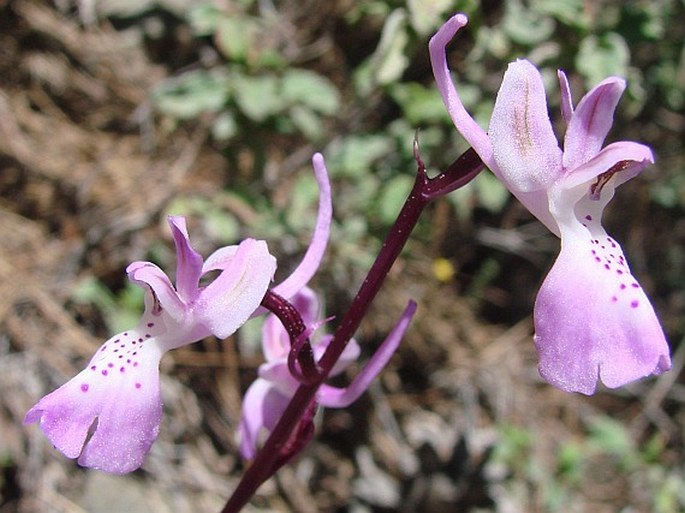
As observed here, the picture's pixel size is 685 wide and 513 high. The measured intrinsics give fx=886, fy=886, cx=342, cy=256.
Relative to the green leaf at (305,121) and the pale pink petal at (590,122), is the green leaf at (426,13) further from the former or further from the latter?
the pale pink petal at (590,122)

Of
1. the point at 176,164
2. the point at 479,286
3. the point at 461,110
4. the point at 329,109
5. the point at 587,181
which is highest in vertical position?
the point at 461,110

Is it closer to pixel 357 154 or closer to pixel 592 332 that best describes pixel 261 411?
pixel 592 332

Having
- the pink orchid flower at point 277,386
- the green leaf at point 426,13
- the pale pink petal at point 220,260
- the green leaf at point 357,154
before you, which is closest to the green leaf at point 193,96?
the green leaf at point 357,154

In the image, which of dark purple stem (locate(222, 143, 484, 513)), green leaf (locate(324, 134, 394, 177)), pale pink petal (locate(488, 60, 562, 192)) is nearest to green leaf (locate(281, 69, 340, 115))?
green leaf (locate(324, 134, 394, 177))

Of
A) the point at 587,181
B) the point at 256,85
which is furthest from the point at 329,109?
the point at 587,181

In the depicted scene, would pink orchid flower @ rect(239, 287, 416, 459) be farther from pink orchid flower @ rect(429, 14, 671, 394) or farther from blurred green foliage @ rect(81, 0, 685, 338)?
blurred green foliage @ rect(81, 0, 685, 338)

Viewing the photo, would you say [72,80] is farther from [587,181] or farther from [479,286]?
[587,181]
